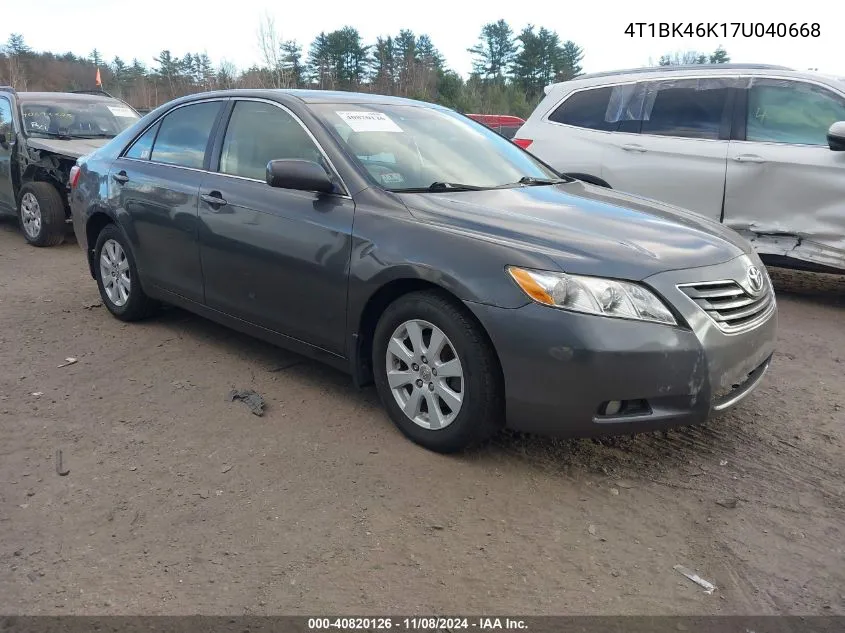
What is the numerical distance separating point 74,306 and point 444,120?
3.44 metres

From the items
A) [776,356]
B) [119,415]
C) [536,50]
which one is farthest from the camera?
[536,50]

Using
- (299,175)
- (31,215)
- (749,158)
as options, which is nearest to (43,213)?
(31,215)

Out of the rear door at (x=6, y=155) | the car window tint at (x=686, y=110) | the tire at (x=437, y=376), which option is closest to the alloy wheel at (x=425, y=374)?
the tire at (x=437, y=376)

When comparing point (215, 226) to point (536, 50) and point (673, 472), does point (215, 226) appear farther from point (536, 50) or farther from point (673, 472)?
point (536, 50)

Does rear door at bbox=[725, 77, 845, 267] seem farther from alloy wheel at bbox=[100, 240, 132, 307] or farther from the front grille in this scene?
alloy wheel at bbox=[100, 240, 132, 307]

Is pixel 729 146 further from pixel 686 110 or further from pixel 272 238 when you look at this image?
pixel 272 238

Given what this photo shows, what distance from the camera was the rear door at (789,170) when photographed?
19.3 feet

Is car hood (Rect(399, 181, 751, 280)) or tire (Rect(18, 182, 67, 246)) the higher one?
car hood (Rect(399, 181, 751, 280))

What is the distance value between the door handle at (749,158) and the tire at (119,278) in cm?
481

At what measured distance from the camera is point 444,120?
4.52 m

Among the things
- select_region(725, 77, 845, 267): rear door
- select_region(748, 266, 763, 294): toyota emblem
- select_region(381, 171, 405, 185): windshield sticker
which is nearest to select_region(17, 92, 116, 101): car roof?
select_region(381, 171, 405, 185): windshield sticker

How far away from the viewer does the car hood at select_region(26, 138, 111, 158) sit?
8.20m

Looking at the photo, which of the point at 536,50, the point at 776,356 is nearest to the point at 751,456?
the point at 776,356

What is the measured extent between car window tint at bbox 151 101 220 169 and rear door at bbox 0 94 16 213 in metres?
4.80
